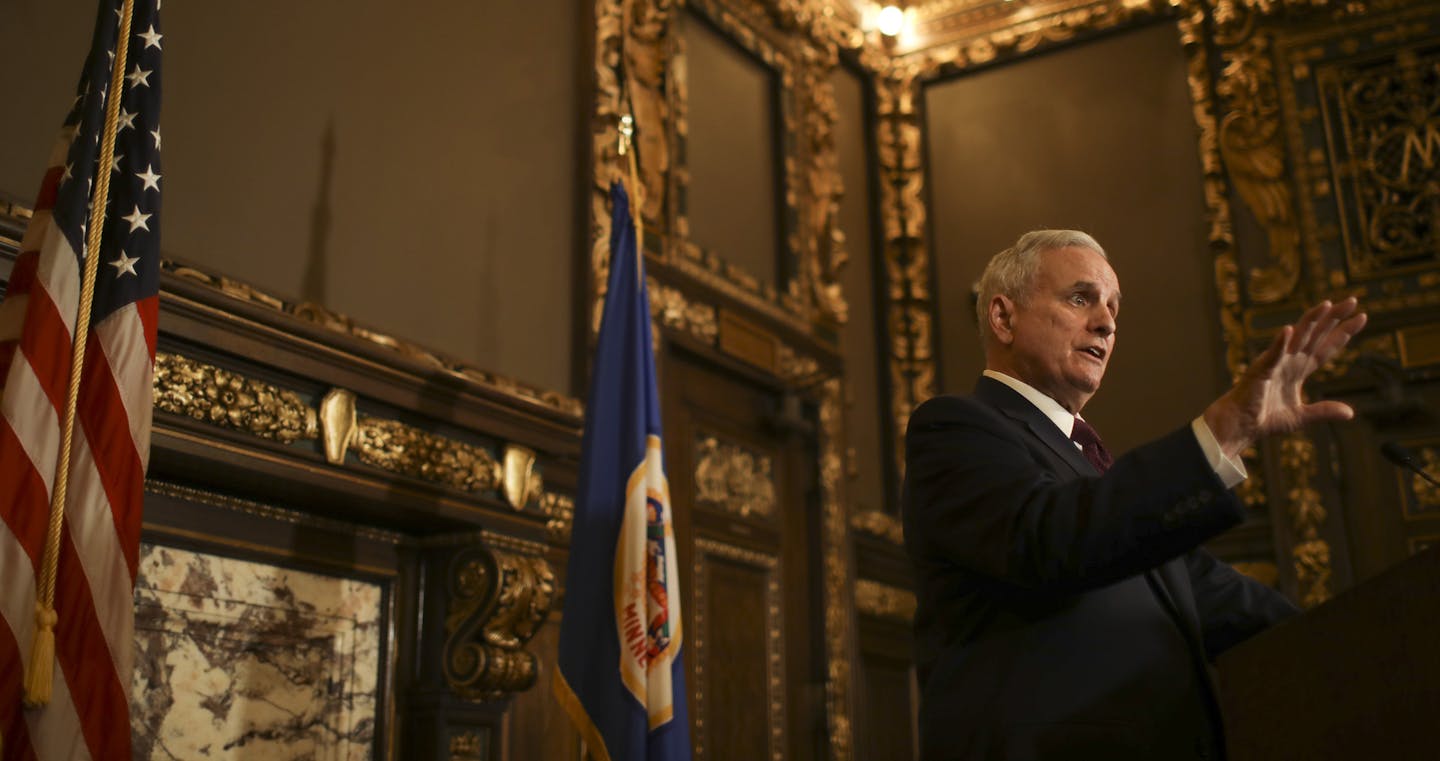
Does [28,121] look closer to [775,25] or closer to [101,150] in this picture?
[101,150]

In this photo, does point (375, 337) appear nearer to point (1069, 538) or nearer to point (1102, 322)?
point (1102, 322)

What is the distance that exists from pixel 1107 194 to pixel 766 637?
2.91 m

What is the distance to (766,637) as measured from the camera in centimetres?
553

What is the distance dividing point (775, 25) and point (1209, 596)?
4.84m

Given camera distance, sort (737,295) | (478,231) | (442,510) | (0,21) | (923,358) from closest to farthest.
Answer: (0,21), (442,510), (478,231), (737,295), (923,358)

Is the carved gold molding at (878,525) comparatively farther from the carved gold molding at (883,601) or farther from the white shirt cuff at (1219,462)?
the white shirt cuff at (1219,462)

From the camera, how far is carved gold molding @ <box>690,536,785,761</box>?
4.99 meters

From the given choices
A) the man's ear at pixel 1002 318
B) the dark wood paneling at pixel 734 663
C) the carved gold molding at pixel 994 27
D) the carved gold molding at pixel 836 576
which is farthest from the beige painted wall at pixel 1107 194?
the man's ear at pixel 1002 318

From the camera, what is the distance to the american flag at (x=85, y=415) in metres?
2.55

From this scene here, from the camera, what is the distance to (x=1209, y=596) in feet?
7.29

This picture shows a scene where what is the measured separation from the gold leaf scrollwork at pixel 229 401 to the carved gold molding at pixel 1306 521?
13.9 ft

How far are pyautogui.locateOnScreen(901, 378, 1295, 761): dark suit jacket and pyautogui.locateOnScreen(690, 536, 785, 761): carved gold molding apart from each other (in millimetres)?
3010

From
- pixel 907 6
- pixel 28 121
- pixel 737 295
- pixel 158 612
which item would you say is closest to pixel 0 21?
pixel 28 121

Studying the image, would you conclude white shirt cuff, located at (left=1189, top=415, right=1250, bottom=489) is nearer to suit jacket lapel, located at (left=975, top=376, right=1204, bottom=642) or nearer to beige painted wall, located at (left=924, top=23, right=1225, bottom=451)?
suit jacket lapel, located at (left=975, top=376, right=1204, bottom=642)
